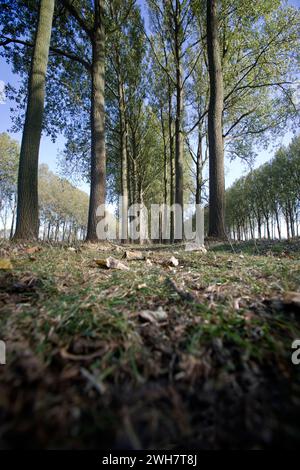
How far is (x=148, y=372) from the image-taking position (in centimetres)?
71

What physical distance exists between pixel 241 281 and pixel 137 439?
1.49 metres

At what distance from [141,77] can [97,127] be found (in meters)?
10.9

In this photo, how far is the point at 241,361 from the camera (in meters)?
0.77

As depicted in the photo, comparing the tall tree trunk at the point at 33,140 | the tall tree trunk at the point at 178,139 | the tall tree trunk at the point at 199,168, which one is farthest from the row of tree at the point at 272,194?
the tall tree trunk at the point at 33,140

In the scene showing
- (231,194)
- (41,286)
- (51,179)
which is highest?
(51,179)

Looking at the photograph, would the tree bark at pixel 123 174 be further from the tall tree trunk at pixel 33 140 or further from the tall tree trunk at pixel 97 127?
the tall tree trunk at pixel 33 140

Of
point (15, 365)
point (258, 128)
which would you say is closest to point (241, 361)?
point (15, 365)

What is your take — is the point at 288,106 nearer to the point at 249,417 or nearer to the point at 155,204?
the point at 249,417

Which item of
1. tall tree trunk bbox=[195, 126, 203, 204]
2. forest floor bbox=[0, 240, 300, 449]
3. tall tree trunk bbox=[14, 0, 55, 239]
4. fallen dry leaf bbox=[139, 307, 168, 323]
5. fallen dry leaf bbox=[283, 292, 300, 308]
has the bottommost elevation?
forest floor bbox=[0, 240, 300, 449]

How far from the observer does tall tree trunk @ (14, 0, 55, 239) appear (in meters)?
4.58

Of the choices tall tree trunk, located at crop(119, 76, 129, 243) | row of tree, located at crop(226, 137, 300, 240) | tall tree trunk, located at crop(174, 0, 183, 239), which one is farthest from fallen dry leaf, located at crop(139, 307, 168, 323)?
row of tree, located at crop(226, 137, 300, 240)

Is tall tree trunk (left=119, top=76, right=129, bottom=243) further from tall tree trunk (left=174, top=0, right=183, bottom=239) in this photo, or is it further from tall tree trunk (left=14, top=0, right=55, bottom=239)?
tall tree trunk (left=14, top=0, right=55, bottom=239)

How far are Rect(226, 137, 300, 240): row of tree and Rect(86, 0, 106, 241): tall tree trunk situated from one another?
1795cm

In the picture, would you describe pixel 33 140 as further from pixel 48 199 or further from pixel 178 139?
pixel 48 199
